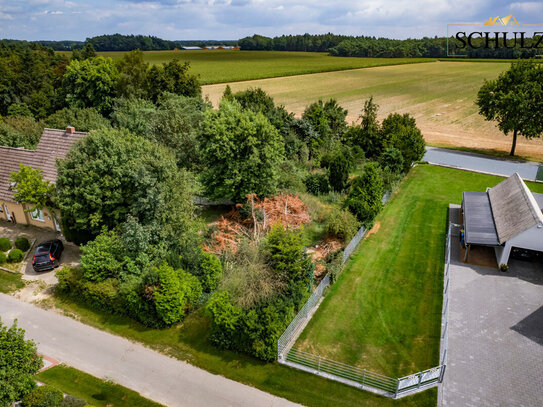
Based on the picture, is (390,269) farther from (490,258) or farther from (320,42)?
(320,42)

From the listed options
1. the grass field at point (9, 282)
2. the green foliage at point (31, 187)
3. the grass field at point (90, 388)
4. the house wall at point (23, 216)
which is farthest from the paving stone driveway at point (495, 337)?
the house wall at point (23, 216)

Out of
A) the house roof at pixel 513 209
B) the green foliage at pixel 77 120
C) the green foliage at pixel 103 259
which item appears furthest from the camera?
the green foliage at pixel 77 120

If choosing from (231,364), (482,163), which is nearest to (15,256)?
(231,364)

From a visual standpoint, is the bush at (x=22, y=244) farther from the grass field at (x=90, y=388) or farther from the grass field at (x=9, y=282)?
the grass field at (x=90, y=388)

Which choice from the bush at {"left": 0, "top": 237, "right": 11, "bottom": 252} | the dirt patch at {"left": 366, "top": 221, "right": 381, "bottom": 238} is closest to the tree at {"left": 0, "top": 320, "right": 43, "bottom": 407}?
the bush at {"left": 0, "top": 237, "right": 11, "bottom": 252}

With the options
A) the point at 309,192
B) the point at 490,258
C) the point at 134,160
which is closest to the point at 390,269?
the point at 490,258

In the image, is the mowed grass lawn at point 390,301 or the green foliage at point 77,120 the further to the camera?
the green foliage at point 77,120
